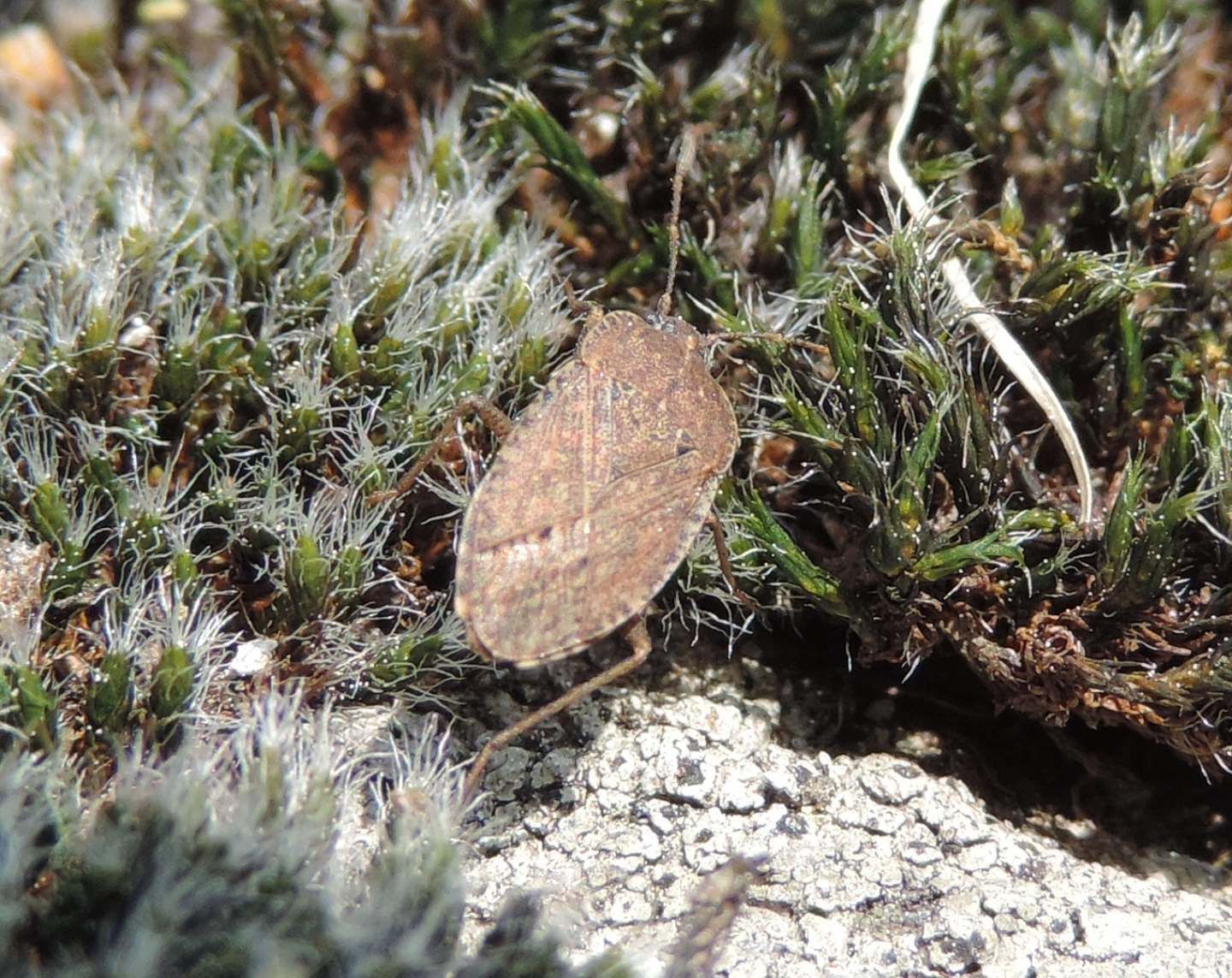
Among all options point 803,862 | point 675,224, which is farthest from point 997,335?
point 803,862

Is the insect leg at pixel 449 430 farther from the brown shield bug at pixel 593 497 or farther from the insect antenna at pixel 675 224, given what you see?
the insect antenna at pixel 675 224

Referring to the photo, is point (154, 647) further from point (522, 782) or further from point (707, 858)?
point (707, 858)

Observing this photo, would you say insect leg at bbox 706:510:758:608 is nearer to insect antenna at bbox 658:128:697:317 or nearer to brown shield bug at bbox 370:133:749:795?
brown shield bug at bbox 370:133:749:795

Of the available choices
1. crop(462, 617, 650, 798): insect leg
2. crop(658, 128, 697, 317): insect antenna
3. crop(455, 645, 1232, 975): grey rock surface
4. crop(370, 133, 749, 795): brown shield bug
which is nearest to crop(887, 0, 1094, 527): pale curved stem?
crop(658, 128, 697, 317): insect antenna

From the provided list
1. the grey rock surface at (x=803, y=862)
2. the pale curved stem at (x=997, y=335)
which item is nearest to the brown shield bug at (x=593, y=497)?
the grey rock surface at (x=803, y=862)

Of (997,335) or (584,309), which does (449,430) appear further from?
(997,335)

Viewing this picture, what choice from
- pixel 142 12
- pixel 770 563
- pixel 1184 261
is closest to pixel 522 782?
pixel 770 563
